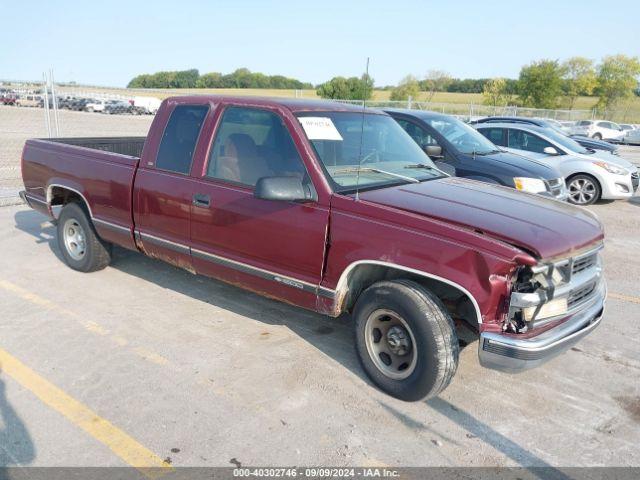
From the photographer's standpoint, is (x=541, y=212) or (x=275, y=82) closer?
(x=541, y=212)

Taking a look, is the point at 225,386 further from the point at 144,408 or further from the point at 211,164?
the point at 211,164

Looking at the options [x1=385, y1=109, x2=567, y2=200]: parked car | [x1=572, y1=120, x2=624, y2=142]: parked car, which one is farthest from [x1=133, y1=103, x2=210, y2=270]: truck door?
[x1=572, y1=120, x2=624, y2=142]: parked car

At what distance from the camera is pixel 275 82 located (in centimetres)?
4778

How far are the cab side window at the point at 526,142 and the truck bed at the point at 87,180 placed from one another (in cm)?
832

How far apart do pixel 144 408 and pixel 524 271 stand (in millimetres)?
2473

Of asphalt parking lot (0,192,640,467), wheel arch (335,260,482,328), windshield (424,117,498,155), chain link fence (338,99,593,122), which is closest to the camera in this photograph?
asphalt parking lot (0,192,640,467)

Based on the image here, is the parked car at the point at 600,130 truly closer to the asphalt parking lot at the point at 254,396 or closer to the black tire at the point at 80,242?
the asphalt parking lot at the point at 254,396

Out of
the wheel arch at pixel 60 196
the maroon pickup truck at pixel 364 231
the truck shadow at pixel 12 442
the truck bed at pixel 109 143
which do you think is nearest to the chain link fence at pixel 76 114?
the truck bed at pixel 109 143

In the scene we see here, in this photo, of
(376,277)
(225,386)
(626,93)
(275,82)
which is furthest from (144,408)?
(626,93)

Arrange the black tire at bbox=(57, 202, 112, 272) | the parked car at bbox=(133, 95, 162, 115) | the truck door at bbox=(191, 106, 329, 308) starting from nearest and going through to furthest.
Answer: the truck door at bbox=(191, 106, 329, 308), the black tire at bbox=(57, 202, 112, 272), the parked car at bbox=(133, 95, 162, 115)

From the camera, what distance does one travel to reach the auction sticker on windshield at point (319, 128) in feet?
13.2

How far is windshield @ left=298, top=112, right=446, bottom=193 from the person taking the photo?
3.93 metres

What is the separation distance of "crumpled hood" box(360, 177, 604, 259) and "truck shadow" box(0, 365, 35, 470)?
2.52 meters

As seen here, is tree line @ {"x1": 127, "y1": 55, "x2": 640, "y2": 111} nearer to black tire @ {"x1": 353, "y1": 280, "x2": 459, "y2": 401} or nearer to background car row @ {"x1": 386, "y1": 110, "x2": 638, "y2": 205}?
background car row @ {"x1": 386, "y1": 110, "x2": 638, "y2": 205}
